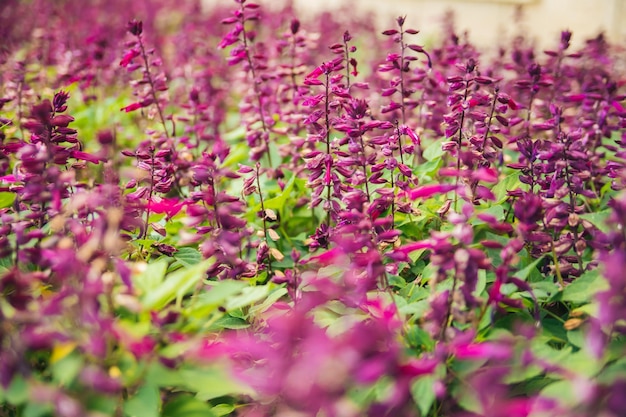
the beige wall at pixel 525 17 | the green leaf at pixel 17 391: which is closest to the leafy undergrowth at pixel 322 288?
the green leaf at pixel 17 391

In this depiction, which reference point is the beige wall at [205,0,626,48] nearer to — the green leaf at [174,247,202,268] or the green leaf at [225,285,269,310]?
the green leaf at [174,247,202,268]

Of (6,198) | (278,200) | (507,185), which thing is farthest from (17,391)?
(507,185)

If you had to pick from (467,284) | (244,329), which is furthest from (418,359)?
(244,329)

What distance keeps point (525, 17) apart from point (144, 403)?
23.5 feet

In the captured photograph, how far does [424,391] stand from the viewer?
1460mm

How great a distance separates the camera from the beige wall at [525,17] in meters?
7.48

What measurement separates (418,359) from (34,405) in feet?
3.02

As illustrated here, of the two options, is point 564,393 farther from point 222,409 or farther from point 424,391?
point 222,409

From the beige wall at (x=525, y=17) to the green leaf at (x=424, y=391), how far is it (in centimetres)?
489

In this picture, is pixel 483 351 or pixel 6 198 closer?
pixel 483 351

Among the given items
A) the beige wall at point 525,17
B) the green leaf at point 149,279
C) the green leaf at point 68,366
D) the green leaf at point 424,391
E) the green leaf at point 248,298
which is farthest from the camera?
the beige wall at point 525,17

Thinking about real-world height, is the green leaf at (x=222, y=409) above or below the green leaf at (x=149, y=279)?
below

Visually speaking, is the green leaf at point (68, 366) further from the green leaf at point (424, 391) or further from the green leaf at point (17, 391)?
the green leaf at point (424, 391)

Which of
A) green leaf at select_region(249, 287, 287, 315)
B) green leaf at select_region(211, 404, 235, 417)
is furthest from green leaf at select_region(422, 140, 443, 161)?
green leaf at select_region(211, 404, 235, 417)
